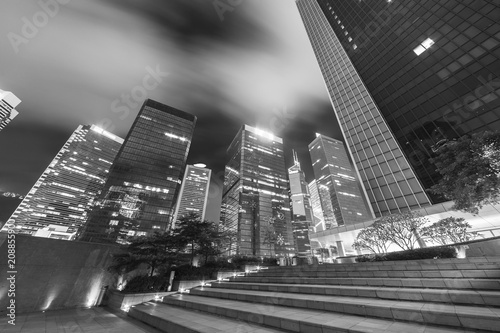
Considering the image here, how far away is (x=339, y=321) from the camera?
13.5 ft

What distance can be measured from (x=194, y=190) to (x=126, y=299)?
497 ft

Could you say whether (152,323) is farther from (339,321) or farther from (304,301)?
(339,321)

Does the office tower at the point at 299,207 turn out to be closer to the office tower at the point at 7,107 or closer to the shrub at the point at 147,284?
the shrub at the point at 147,284

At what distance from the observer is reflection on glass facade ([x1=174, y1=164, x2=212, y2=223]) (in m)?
144

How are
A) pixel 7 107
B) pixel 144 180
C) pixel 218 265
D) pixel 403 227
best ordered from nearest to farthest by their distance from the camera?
1. pixel 218 265
2. pixel 403 227
3. pixel 7 107
4. pixel 144 180

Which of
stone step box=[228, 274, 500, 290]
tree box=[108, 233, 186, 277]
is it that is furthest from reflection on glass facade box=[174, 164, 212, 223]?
stone step box=[228, 274, 500, 290]

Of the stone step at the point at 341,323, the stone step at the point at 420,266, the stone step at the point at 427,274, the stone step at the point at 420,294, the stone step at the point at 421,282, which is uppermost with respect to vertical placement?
the stone step at the point at 420,266

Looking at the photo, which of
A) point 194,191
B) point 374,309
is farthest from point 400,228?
point 194,191

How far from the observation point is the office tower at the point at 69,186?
322 ft

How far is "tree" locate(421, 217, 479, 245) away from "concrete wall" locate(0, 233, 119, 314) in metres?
24.4

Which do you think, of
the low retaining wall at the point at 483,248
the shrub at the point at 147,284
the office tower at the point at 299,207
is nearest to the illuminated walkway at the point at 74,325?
the shrub at the point at 147,284

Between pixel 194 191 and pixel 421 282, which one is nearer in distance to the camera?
pixel 421 282

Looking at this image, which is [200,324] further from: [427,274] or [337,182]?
[337,182]

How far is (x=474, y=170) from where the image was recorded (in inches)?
339
